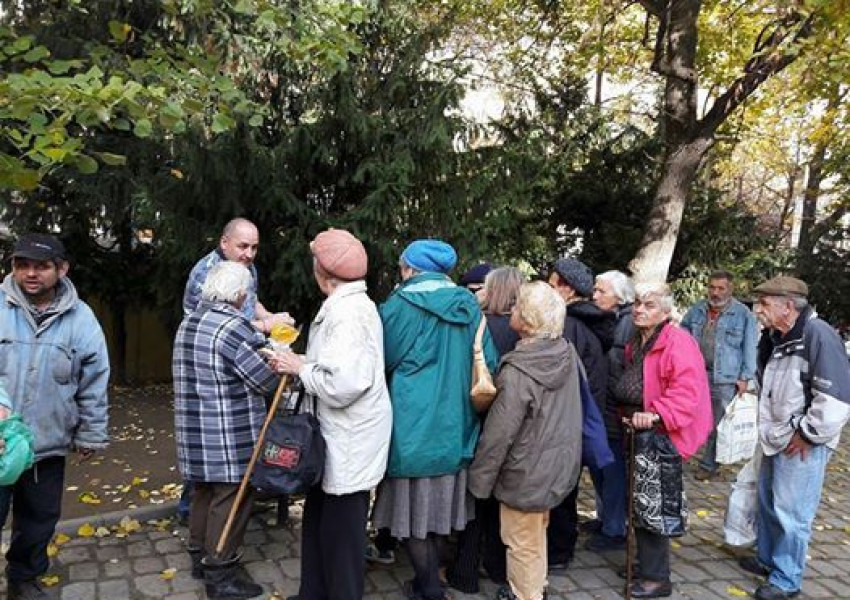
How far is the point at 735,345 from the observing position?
5.94 m

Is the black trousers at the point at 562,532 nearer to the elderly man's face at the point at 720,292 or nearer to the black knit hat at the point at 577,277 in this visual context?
the black knit hat at the point at 577,277

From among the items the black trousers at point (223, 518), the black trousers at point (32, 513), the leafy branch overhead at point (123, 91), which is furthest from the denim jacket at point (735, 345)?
the black trousers at point (32, 513)

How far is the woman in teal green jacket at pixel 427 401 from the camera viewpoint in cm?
333

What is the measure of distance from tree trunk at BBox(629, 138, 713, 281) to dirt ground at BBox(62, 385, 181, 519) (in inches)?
220

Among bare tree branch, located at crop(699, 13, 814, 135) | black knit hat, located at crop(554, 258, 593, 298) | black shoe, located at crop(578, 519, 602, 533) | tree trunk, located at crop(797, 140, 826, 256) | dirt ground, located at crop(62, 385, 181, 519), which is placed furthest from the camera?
tree trunk, located at crop(797, 140, 826, 256)

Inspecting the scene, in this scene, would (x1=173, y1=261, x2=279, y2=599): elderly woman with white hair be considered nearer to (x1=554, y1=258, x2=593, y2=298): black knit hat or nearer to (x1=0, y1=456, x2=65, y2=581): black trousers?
(x1=0, y1=456, x2=65, y2=581): black trousers

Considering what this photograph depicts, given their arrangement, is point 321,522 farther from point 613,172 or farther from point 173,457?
point 613,172

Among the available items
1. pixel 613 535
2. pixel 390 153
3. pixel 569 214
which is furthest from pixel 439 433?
pixel 569 214

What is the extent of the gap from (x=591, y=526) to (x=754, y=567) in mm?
1008

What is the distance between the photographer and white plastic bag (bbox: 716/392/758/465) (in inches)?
172

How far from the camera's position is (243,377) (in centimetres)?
339

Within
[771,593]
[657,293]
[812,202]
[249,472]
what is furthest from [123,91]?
[812,202]

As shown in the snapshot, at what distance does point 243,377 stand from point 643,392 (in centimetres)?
215

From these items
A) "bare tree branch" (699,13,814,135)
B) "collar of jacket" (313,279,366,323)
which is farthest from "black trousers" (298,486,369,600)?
"bare tree branch" (699,13,814,135)
